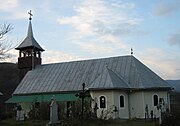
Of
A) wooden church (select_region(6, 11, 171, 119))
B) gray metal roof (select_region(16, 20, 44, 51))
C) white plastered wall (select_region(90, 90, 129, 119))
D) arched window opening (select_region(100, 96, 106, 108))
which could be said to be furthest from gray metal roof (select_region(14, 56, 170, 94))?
gray metal roof (select_region(16, 20, 44, 51))

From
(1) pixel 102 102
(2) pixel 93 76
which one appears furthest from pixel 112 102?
(2) pixel 93 76

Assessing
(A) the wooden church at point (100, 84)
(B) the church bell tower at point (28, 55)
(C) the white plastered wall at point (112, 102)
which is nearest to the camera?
(C) the white plastered wall at point (112, 102)

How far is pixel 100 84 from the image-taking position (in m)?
28.0

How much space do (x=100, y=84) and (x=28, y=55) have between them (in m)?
14.5

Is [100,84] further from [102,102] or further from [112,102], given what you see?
[112,102]

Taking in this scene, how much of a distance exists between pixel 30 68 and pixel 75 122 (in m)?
19.6

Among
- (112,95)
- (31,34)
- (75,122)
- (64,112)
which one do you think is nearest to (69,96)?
(64,112)

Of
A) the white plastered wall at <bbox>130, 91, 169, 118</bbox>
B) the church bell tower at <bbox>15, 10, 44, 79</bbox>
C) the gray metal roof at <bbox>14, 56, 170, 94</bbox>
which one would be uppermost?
the church bell tower at <bbox>15, 10, 44, 79</bbox>

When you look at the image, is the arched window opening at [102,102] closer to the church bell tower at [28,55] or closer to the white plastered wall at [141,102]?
the white plastered wall at [141,102]

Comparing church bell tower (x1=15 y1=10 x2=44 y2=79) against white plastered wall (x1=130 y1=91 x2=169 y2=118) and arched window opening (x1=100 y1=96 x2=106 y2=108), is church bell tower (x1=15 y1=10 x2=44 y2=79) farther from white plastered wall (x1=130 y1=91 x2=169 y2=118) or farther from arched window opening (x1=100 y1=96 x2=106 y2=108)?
white plastered wall (x1=130 y1=91 x2=169 y2=118)

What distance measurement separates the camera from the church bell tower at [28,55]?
124 ft

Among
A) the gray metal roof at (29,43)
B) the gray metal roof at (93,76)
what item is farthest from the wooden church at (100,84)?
the gray metal roof at (29,43)

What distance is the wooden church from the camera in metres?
27.8

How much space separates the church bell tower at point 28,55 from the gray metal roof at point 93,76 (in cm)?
99
